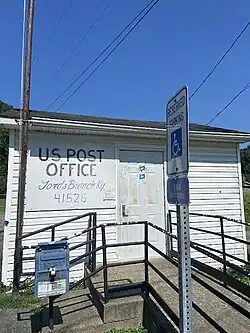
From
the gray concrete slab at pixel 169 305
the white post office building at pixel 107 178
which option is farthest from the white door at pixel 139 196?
the gray concrete slab at pixel 169 305

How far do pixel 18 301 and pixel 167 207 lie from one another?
3300 millimetres

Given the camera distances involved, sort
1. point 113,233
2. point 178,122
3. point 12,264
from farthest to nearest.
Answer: point 113,233 → point 12,264 → point 178,122

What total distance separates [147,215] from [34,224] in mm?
2225

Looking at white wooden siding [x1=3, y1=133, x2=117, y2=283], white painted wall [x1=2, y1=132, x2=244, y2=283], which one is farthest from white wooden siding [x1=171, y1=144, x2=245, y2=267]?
white wooden siding [x1=3, y1=133, x2=117, y2=283]

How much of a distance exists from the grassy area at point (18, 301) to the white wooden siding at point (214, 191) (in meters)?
3.47

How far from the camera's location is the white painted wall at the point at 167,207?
16.8ft

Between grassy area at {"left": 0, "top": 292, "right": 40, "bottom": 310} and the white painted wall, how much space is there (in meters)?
0.53

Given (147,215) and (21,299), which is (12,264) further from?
(147,215)

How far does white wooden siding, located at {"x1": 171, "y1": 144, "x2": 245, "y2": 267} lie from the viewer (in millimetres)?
6422

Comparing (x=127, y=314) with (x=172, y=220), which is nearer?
(x=127, y=314)

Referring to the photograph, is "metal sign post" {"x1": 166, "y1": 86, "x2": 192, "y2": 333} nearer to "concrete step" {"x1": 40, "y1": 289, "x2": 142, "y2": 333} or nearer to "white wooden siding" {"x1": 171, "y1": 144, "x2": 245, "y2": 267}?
"concrete step" {"x1": 40, "y1": 289, "x2": 142, "y2": 333}

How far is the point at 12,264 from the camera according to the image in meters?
5.03

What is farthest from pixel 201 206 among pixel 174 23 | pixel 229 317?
pixel 174 23

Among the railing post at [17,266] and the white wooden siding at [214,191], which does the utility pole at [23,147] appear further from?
the white wooden siding at [214,191]
